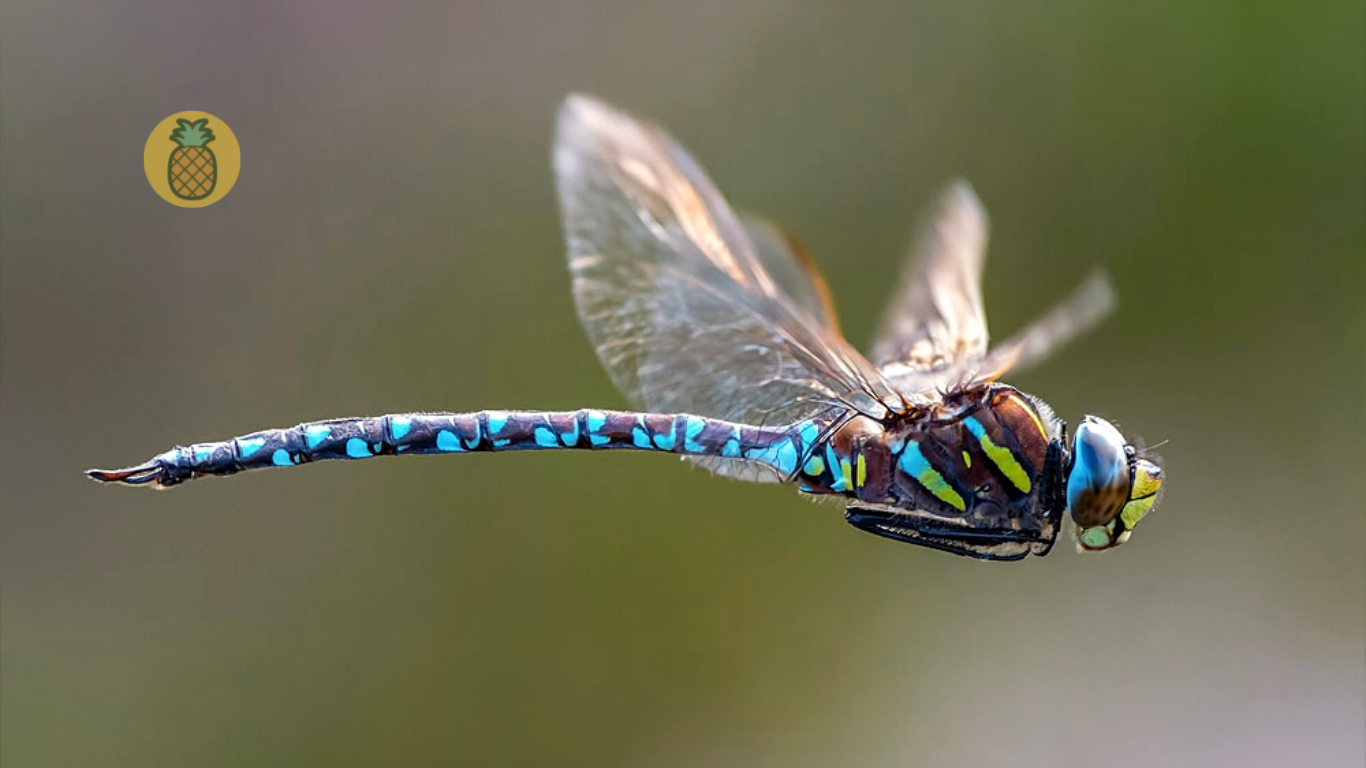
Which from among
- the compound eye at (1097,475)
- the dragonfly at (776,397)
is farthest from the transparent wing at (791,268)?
the compound eye at (1097,475)

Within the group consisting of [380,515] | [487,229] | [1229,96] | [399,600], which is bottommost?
[399,600]

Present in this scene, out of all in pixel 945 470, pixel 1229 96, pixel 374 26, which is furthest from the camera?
pixel 1229 96

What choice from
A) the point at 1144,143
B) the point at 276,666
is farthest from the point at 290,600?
the point at 1144,143

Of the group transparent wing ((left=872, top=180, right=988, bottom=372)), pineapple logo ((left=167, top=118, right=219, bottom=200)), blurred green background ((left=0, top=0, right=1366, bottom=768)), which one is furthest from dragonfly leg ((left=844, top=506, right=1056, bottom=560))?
pineapple logo ((left=167, top=118, right=219, bottom=200))

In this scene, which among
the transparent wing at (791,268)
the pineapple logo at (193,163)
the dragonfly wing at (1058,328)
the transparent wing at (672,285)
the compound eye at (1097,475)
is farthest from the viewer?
the pineapple logo at (193,163)

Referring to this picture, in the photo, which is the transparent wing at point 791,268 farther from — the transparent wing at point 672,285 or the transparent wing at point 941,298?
the transparent wing at point 941,298

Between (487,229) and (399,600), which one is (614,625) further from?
(487,229)

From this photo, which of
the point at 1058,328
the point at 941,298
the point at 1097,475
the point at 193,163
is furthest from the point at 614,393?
the point at 1097,475

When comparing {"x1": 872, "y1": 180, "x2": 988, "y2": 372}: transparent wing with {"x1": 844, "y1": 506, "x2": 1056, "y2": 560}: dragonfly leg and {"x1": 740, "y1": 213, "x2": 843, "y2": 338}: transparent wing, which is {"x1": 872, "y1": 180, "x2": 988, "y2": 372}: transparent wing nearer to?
{"x1": 740, "y1": 213, "x2": 843, "y2": 338}: transparent wing
